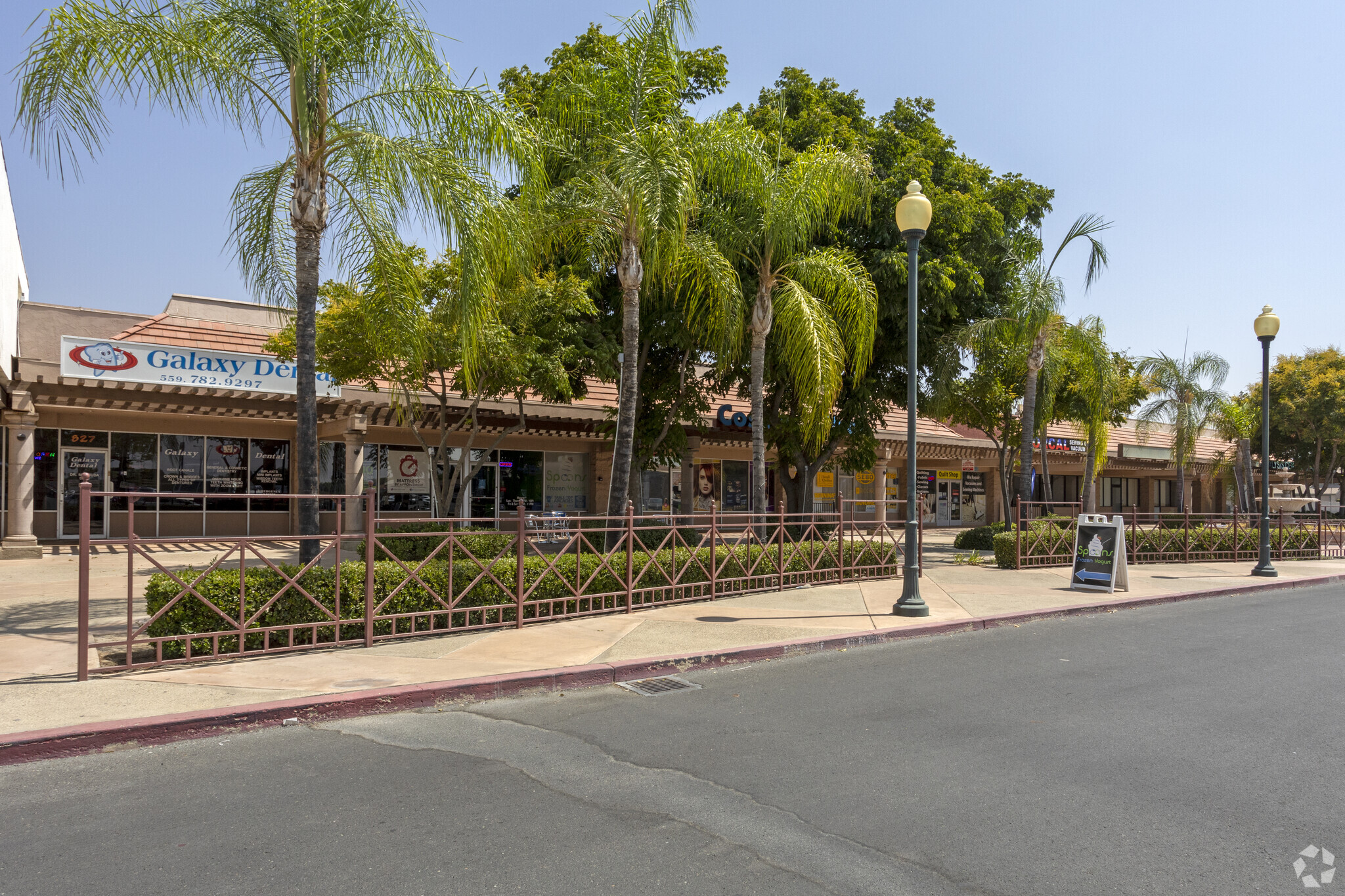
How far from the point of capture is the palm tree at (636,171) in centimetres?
1241

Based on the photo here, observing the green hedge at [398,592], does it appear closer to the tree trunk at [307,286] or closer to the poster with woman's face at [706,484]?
the tree trunk at [307,286]

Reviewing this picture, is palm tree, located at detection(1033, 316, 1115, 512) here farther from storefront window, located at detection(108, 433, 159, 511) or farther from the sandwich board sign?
storefront window, located at detection(108, 433, 159, 511)

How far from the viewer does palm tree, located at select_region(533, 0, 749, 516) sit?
1241 centimetres

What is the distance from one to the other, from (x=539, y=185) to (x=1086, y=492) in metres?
21.0

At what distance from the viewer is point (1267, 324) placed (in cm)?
1762

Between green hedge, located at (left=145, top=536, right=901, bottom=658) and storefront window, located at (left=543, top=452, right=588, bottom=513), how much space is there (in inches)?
549

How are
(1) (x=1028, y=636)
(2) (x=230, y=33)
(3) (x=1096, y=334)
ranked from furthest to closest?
(3) (x=1096, y=334) → (1) (x=1028, y=636) → (2) (x=230, y=33)

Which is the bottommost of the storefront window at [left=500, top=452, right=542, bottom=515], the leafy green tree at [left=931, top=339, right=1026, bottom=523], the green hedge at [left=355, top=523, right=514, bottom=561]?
the green hedge at [left=355, top=523, right=514, bottom=561]

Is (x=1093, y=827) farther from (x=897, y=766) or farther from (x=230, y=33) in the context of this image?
(x=230, y=33)

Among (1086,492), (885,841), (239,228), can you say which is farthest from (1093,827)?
(1086,492)

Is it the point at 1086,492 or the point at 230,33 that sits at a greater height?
the point at 230,33

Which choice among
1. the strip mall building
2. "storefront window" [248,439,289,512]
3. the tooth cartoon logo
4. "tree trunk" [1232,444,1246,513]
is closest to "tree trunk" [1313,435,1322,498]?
"tree trunk" [1232,444,1246,513]

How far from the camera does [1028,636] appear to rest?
10.6 meters

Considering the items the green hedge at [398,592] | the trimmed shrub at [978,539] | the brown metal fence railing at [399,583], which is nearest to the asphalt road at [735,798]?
the brown metal fence railing at [399,583]
